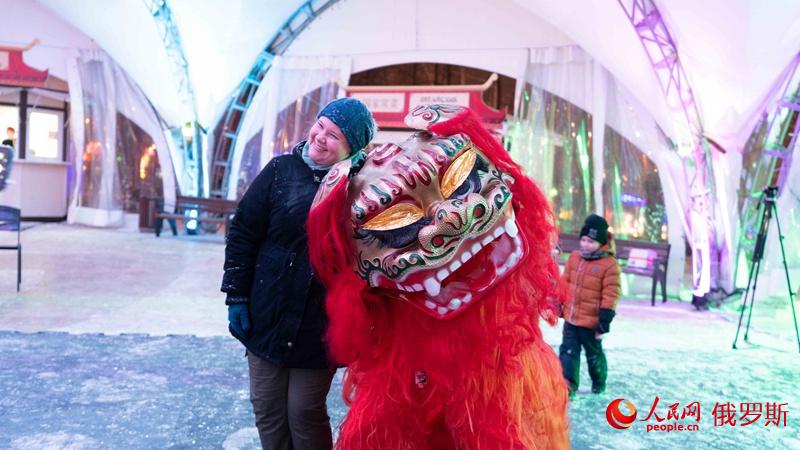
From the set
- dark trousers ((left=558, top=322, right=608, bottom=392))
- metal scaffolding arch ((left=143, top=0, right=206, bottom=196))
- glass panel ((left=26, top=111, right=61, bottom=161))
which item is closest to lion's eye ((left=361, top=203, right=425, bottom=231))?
dark trousers ((left=558, top=322, right=608, bottom=392))

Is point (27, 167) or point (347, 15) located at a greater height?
point (347, 15)

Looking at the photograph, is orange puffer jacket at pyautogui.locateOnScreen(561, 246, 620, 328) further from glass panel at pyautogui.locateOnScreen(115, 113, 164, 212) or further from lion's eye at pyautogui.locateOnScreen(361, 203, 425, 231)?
glass panel at pyautogui.locateOnScreen(115, 113, 164, 212)

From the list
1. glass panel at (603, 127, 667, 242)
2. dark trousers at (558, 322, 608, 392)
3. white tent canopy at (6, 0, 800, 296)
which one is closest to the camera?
dark trousers at (558, 322, 608, 392)

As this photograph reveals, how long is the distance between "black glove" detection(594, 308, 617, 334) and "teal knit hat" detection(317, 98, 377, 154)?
6.45 feet

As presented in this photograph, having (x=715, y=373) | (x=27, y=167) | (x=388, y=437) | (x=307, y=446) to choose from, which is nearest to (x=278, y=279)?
(x=307, y=446)

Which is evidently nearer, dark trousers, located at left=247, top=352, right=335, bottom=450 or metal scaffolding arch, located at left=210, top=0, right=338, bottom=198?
dark trousers, located at left=247, top=352, right=335, bottom=450

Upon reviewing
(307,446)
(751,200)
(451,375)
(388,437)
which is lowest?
(307,446)

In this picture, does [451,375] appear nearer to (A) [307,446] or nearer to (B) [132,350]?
(A) [307,446]

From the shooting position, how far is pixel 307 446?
1.84 meters

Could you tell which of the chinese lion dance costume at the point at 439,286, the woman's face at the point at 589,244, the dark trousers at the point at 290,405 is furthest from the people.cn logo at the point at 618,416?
the chinese lion dance costume at the point at 439,286

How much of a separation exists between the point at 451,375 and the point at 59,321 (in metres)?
3.89

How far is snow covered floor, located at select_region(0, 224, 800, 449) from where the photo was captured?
8.51 feet

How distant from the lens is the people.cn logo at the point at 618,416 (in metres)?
2.83

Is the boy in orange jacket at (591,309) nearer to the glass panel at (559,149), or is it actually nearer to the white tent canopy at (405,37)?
the white tent canopy at (405,37)
